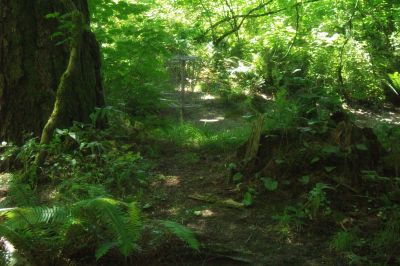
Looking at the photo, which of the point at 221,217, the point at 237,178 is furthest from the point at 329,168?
the point at 221,217

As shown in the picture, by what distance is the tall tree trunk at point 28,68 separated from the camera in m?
5.37

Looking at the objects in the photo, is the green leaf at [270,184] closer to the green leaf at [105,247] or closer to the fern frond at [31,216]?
the green leaf at [105,247]

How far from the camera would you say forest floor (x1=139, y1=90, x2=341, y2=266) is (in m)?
3.25

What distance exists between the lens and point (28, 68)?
540 cm

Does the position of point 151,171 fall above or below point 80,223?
below

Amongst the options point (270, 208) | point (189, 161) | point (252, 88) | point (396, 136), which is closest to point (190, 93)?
point (252, 88)

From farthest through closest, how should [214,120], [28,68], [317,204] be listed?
[214,120] → [28,68] → [317,204]

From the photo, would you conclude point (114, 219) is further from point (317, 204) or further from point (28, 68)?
point (28, 68)

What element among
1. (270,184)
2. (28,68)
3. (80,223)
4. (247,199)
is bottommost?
(247,199)

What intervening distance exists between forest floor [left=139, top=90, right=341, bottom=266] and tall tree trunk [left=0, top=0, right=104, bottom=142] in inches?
64.8

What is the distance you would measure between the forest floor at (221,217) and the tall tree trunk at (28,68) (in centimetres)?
165

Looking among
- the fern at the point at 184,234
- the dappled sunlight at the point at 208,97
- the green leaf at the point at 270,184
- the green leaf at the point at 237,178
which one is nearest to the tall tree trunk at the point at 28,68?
the green leaf at the point at 237,178

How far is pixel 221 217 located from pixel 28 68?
3.20 meters

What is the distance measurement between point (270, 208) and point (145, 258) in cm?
145
